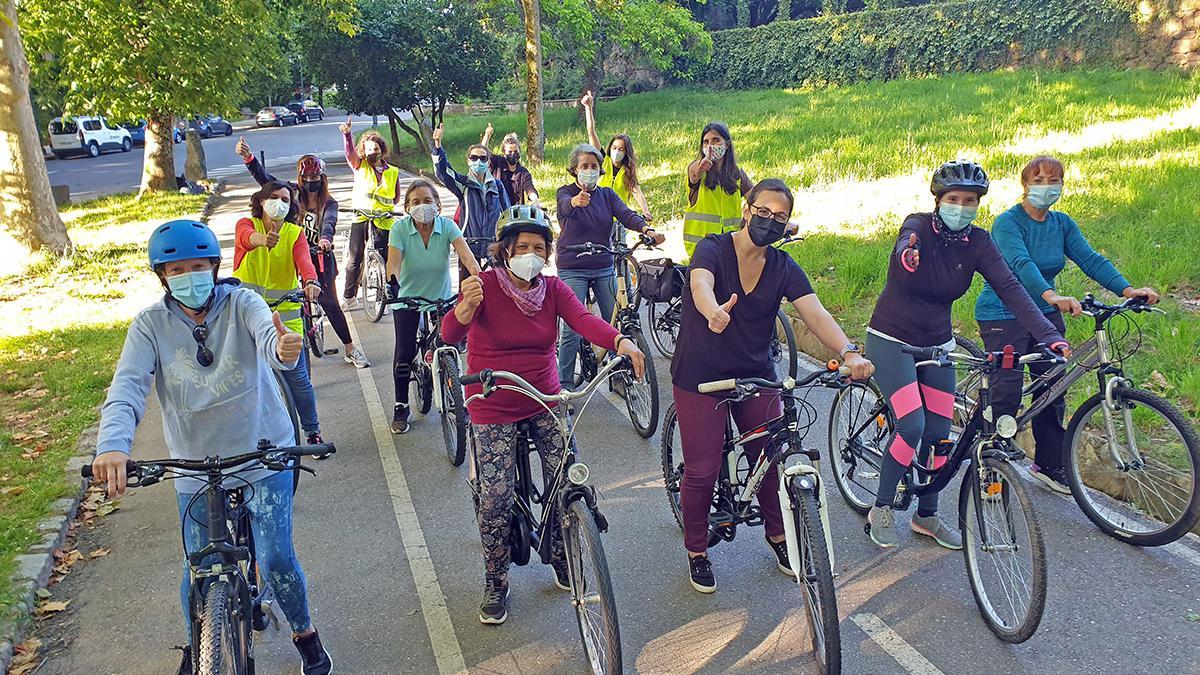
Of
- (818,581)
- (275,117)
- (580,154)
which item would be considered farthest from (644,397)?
A: (275,117)

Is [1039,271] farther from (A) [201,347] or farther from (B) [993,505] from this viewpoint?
(A) [201,347]

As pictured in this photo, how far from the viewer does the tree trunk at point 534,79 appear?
74.9 feet

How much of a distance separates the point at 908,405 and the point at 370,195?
24.6ft

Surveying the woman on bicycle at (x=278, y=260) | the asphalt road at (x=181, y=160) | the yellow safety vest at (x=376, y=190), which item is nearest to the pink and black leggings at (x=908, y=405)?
the woman on bicycle at (x=278, y=260)

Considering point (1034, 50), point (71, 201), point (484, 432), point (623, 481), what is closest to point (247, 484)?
point (484, 432)

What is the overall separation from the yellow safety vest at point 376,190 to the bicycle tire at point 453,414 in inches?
172

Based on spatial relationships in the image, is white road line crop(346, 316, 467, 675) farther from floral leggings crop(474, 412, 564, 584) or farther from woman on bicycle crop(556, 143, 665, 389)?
woman on bicycle crop(556, 143, 665, 389)

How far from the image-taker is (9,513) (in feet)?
19.8

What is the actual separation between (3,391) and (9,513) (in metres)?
3.49

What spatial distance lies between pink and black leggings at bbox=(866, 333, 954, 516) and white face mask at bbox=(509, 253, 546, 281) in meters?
2.00

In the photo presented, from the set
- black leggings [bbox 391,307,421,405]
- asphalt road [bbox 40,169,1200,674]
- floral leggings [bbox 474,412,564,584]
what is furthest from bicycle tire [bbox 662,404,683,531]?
black leggings [bbox 391,307,421,405]

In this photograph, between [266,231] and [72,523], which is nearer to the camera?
[72,523]

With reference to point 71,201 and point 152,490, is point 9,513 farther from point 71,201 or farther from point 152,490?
point 71,201

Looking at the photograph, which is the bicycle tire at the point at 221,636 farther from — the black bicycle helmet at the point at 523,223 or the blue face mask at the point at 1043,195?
the blue face mask at the point at 1043,195
